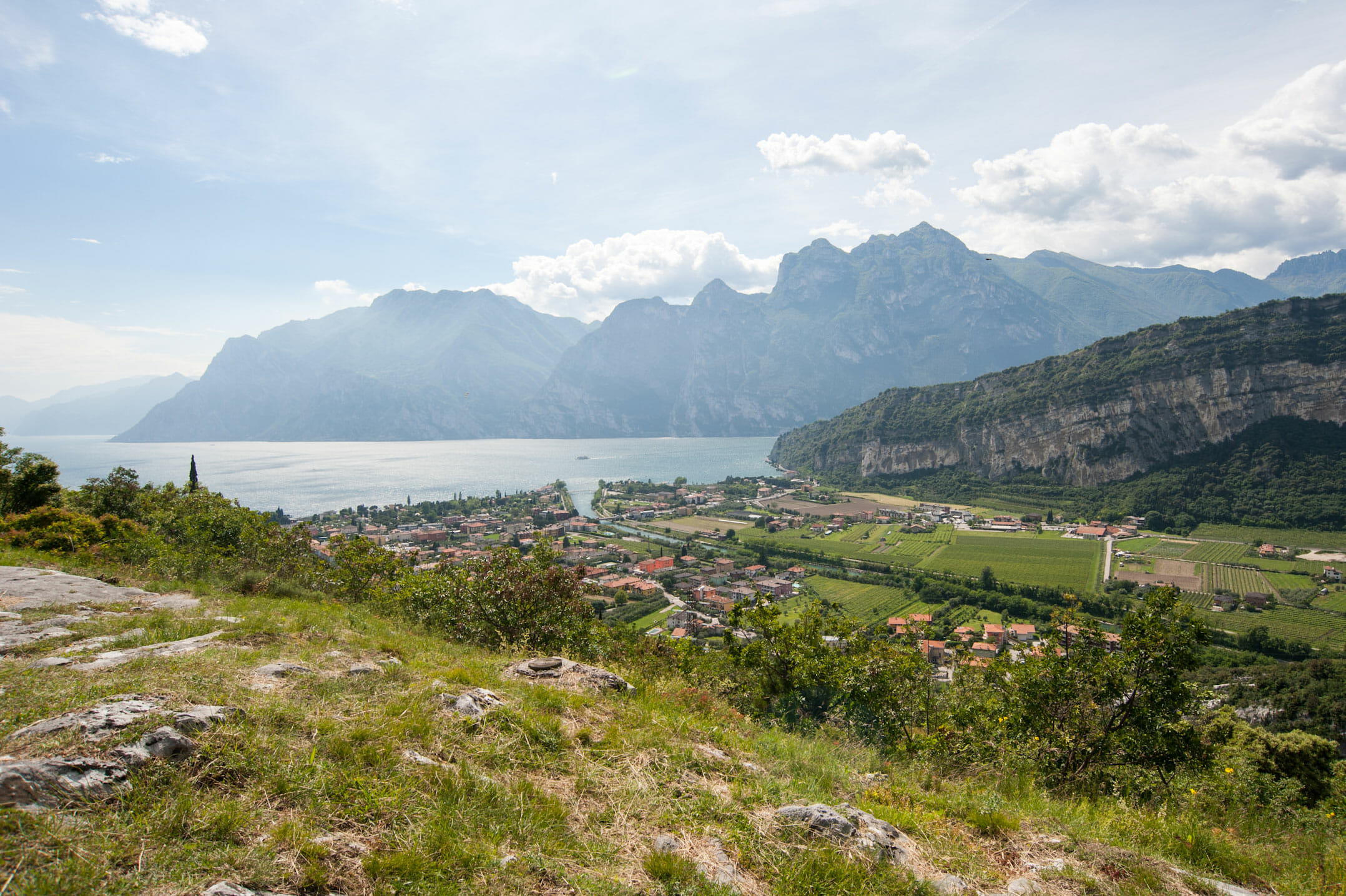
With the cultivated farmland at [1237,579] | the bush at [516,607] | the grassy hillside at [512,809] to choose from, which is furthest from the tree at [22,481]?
the cultivated farmland at [1237,579]

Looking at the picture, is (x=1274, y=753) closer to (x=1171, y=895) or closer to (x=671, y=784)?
(x=1171, y=895)

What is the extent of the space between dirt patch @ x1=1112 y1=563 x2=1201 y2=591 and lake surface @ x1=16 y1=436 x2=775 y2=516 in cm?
7023

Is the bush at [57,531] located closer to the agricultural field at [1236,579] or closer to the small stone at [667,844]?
the small stone at [667,844]

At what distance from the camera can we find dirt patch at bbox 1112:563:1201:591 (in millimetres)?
41266

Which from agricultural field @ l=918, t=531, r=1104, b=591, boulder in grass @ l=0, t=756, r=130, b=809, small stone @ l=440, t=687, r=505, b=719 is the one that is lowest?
agricultural field @ l=918, t=531, r=1104, b=591

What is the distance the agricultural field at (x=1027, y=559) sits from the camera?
44.7m

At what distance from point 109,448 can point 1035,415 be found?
286914mm

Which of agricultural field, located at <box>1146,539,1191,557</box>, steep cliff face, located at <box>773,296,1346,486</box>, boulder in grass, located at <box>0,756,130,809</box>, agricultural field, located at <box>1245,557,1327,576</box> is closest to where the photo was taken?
boulder in grass, located at <box>0,756,130,809</box>

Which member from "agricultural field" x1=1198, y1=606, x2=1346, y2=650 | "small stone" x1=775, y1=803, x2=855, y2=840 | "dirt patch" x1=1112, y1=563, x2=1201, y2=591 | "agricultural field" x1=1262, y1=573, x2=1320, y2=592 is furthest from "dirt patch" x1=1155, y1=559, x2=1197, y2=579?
"small stone" x1=775, y1=803, x2=855, y2=840

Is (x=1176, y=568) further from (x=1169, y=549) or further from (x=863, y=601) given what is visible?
(x=863, y=601)

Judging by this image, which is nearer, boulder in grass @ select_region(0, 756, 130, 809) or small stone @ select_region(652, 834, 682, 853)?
boulder in grass @ select_region(0, 756, 130, 809)

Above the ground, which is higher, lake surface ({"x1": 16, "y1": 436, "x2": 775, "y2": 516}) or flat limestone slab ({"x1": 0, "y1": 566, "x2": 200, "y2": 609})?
flat limestone slab ({"x1": 0, "y1": 566, "x2": 200, "y2": 609})

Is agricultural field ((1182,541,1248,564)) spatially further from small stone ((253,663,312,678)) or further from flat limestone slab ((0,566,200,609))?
flat limestone slab ((0,566,200,609))

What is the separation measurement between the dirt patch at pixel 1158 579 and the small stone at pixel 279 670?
2095 inches
